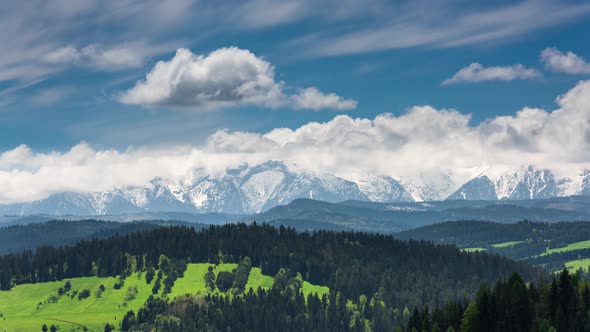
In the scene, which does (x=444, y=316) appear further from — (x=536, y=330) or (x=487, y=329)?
(x=536, y=330)

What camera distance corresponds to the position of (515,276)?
174 meters

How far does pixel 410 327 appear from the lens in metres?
190

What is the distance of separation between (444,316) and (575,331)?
3318 cm

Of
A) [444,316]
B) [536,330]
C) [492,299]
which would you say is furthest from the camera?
[444,316]

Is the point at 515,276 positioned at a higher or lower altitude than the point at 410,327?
higher

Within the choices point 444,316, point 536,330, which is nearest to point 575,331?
point 536,330

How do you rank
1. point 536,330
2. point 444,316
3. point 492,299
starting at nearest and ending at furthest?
point 536,330, point 492,299, point 444,316

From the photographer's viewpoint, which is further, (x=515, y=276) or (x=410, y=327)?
(x=410, y=327)

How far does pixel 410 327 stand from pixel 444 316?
1029cm

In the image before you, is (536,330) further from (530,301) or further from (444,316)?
(444,316)

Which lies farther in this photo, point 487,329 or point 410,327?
point 410,327

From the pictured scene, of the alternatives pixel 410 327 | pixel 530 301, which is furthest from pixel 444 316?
pixel 530 301

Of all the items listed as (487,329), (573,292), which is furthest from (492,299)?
(573,292)

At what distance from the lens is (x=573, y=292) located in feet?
543
